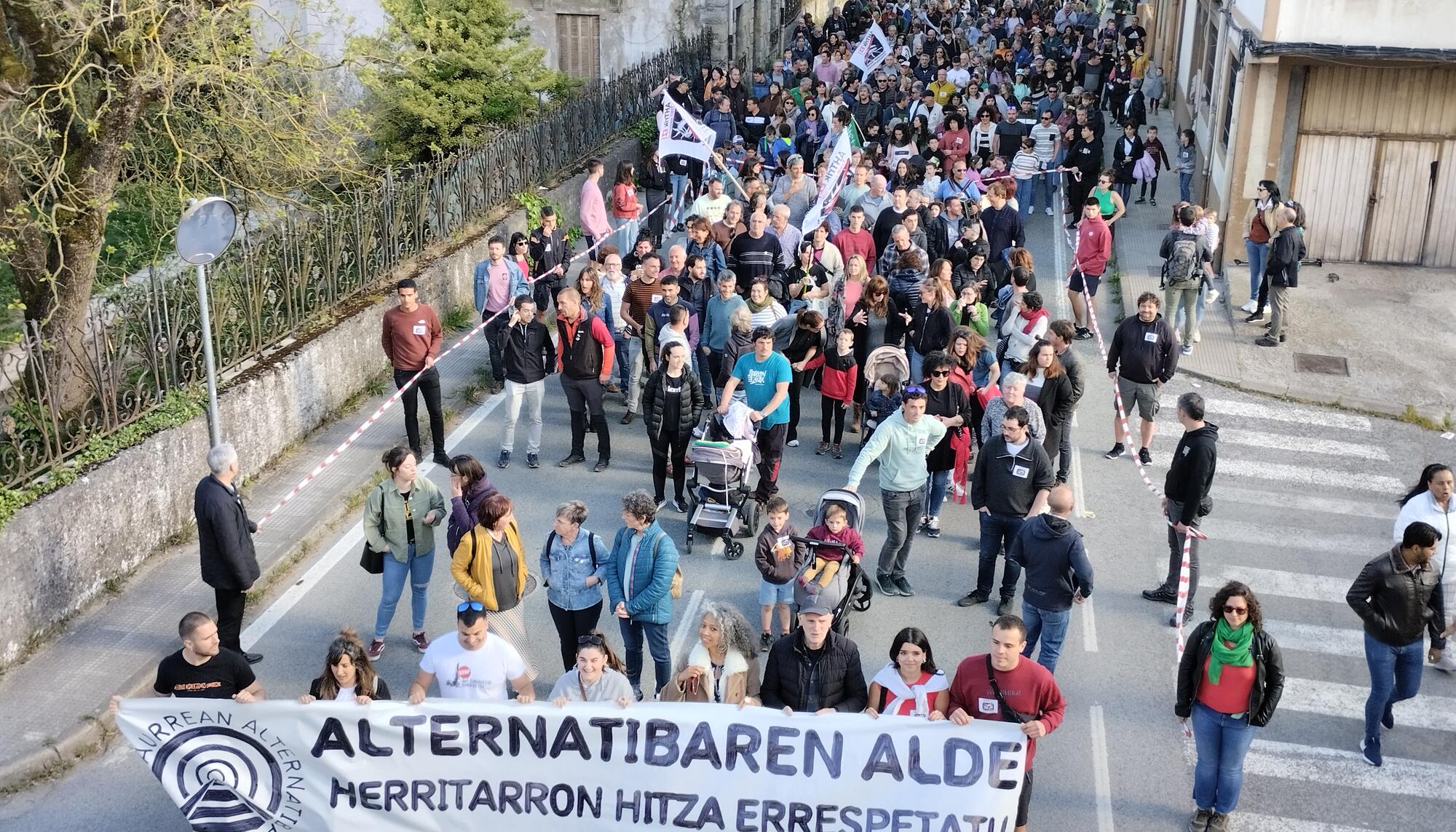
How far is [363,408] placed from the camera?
14367 mm

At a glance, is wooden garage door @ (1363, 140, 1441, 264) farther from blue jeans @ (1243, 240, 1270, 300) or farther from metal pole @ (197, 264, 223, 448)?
metal pole @ (197, 264, 223, 448)

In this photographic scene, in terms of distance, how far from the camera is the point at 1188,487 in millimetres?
10523

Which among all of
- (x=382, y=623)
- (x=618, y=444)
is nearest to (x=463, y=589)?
(x=382, y=623)

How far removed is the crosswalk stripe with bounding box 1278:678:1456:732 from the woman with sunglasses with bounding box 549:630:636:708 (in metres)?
4.47

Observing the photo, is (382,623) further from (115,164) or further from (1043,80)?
(1043,80)

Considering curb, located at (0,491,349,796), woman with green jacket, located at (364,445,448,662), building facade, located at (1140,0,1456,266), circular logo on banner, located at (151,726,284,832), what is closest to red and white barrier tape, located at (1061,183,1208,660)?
building facade, located at (1140,0,1456,266)

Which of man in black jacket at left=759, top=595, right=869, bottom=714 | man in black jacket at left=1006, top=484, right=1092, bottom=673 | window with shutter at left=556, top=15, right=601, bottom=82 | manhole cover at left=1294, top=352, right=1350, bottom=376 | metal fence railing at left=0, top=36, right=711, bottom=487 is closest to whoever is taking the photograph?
man in black jacket at left=759, top=595, right=869, bottom=714

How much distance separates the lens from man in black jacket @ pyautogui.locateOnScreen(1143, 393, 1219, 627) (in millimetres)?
10391

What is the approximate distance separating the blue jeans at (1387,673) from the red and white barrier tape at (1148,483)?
45.0 inches

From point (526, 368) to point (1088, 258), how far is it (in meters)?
6.71

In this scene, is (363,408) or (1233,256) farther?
(1233,256)

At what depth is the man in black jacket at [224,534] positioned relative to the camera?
9.38 metres

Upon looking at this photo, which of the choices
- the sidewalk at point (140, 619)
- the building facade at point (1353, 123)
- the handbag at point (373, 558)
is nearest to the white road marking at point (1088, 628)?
the handbag at point (373, 558)

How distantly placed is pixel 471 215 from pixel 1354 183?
37.0 ft
